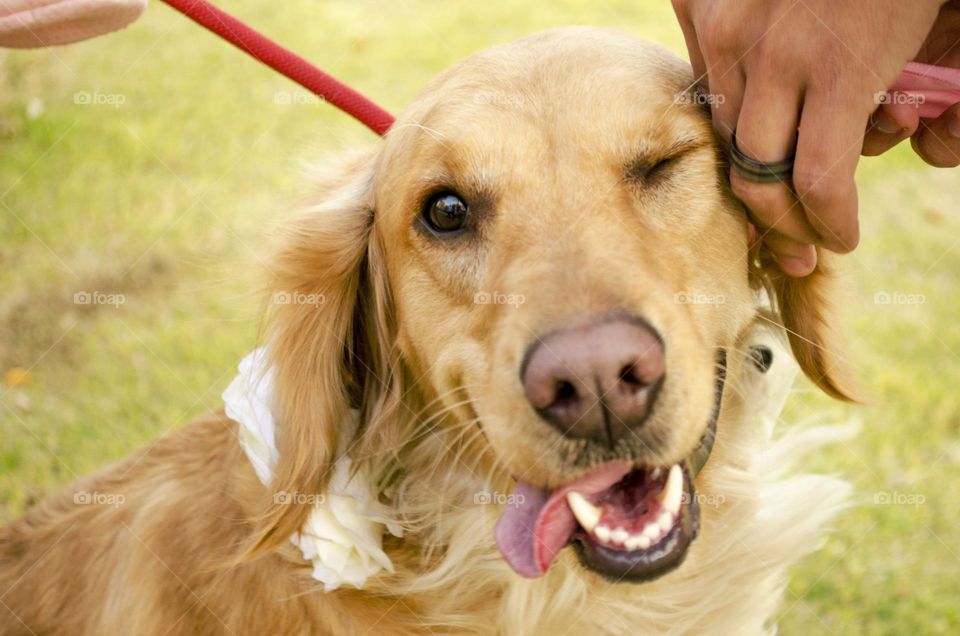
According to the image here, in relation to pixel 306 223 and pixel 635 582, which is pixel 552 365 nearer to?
pixel 635 582

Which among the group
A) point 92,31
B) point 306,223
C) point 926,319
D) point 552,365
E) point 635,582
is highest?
point 92,31

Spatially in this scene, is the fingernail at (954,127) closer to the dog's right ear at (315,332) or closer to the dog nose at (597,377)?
the dog nose at (597,377)

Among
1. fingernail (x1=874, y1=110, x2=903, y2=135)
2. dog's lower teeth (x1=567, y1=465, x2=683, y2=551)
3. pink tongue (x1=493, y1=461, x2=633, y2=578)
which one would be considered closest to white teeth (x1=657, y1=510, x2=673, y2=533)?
dog's lower teeth (x1=567, y1=465, x2=683, y2=551)

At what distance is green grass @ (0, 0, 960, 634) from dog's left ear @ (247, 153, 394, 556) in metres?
0.24

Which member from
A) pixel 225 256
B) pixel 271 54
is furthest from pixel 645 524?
pixel 225 256

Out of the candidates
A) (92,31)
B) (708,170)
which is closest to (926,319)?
(708,170)

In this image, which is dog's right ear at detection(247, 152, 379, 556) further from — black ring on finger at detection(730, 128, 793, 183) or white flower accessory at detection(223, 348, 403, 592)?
black ring on finger at detection(730, 128, 793, 183)

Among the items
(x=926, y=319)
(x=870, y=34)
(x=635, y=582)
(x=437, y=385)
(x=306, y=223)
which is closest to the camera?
(x=870, y=34)

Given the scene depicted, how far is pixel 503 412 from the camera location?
2.20 m

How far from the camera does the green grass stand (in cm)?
410

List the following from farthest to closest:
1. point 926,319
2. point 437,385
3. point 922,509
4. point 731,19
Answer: point 926,319
point 922,509
point 437,385
point 731,19

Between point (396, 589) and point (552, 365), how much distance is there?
111 centimetres

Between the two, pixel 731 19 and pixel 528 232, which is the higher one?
pixel 731 19

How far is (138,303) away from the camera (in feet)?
20.4
